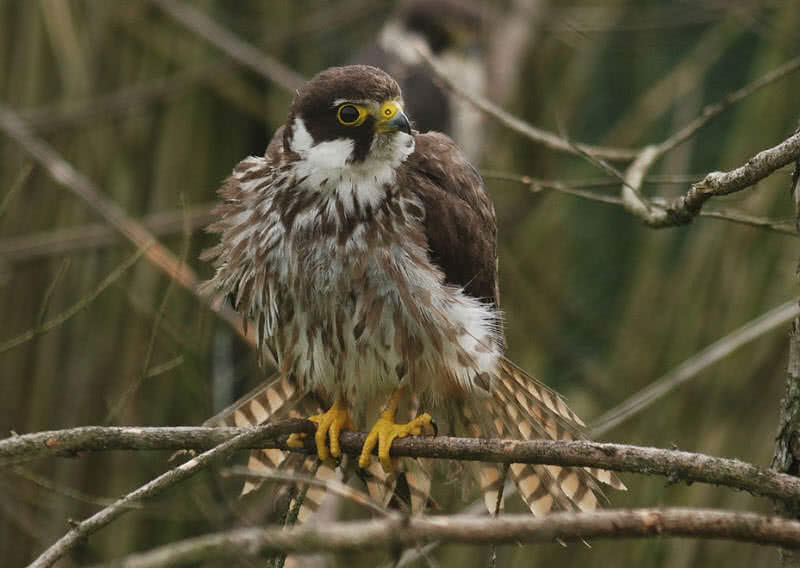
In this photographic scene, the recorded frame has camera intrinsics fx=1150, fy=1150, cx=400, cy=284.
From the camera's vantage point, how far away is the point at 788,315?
3020 millimetres

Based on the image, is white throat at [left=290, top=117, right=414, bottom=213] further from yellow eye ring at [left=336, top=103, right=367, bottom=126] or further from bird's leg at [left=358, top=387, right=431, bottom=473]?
bird's leg at [left=358, top=387, right=431, bottom=473]

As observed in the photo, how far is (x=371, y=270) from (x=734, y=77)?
13.1 feet

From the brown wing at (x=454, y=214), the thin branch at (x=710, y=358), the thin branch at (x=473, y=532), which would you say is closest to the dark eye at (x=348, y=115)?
the brown wing at (x=454, y=214)

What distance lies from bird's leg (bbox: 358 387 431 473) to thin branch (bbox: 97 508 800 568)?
133cm

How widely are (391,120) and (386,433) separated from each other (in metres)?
0.81

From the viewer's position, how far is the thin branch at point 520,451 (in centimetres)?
189

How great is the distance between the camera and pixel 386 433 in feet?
9.77

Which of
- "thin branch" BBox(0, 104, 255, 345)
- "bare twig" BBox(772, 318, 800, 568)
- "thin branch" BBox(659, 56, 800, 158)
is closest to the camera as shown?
"bare twig" BBox(772, 318, 800, 568)

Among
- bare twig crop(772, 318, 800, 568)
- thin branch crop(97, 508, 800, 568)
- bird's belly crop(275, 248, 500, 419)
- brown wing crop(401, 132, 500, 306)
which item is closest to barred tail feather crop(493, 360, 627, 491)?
bird's belly crop(275, 248, 500, 419)

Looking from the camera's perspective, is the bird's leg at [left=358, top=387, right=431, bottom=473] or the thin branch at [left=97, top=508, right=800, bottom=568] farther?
the bird's leg at [left=358, top=387, right=431, bottom=473]

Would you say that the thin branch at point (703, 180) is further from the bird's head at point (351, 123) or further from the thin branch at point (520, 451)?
the bird's head at point (351, 123)

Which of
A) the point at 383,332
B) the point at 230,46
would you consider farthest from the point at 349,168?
the point at 230,46

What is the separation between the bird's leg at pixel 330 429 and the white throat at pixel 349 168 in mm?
557

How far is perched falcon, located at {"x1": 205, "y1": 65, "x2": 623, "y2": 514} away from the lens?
3.02 meters
